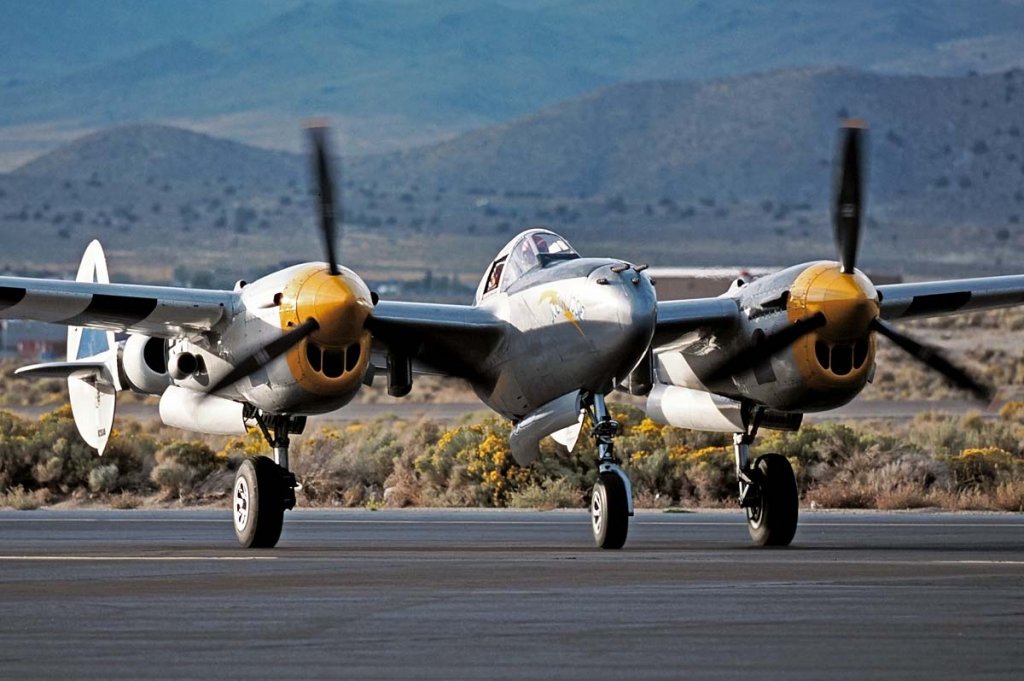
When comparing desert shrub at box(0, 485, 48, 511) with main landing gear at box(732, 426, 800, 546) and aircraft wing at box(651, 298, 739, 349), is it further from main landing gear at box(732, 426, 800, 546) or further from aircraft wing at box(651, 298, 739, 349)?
main landing gear at box(732, 426, 800, 546)

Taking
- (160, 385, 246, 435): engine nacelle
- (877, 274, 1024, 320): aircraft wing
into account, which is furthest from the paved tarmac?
(160, 385, 246, 435): engine nacelle

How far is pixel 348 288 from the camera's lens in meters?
24.8

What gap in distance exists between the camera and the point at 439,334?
27344mm

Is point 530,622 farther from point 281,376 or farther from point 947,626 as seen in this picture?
point 281,376

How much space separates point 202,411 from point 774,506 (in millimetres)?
7762

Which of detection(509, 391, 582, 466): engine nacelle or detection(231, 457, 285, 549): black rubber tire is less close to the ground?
detection(509, 391, 582, 466): engine nacelle

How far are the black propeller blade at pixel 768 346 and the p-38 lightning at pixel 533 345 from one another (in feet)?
0.10

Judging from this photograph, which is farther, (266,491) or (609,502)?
(266,491)

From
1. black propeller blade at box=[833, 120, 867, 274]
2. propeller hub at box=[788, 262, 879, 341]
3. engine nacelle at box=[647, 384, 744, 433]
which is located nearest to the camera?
black propeller blade at box=[833, 120, 867, 274]

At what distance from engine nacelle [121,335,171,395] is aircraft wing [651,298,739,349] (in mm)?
6733

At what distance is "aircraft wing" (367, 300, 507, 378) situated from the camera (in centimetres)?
2658

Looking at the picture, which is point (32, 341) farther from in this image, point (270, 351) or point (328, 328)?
point (328, 328)

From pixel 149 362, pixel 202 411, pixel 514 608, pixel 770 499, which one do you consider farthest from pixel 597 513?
pixel 514 608

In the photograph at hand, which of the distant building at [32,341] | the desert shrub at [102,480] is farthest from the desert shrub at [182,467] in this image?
the distant building at [32,341]
